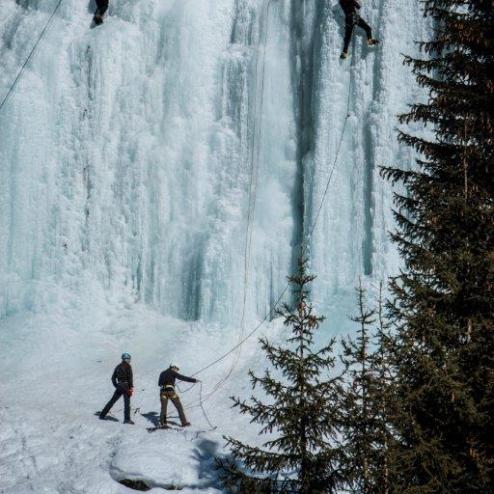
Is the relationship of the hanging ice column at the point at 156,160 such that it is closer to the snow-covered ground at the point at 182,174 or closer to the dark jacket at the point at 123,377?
the snow-covered ground at the point at 182,174

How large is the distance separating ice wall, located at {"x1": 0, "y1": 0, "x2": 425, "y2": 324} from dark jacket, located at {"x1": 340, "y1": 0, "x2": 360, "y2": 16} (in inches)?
25.9

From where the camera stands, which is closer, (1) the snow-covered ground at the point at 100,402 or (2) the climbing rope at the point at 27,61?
(1) the snow-covered ground at the point at 100,402

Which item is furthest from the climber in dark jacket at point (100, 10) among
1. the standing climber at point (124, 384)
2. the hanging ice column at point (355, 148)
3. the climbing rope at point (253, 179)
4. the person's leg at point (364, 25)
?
the standing climber at point (124, 384)

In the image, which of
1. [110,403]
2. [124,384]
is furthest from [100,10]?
[110,403]

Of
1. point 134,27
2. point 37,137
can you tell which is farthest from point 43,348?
point 134,27

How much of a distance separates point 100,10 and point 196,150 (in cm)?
526

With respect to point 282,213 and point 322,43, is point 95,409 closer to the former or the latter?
point 282,213

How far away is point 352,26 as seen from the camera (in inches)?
619

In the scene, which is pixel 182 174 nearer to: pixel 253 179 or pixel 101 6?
pixel 253 179

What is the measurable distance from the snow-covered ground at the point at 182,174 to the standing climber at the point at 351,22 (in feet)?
1.16

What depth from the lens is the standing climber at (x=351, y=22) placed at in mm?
15438

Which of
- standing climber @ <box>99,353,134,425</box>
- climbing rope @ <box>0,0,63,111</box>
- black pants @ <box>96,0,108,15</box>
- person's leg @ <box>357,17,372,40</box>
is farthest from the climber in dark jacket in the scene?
standing climber @ <box>99,353,134,425</box>

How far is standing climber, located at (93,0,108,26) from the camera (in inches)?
723

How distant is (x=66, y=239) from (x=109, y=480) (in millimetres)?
8962
